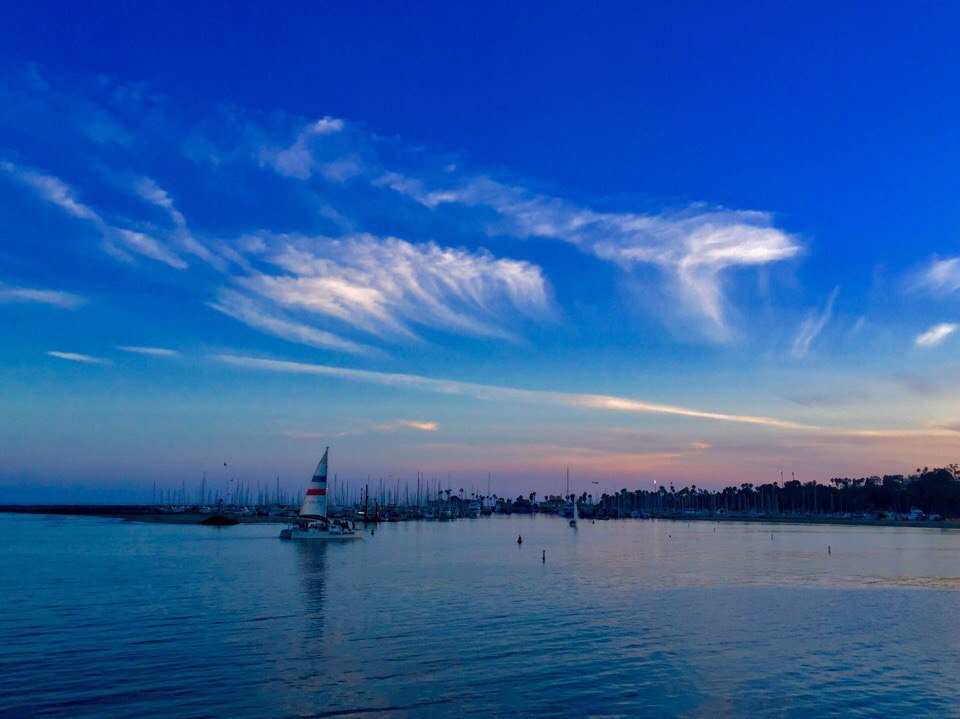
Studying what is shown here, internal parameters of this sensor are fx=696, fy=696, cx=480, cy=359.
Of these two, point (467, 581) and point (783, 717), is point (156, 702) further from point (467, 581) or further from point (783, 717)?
point (467, 581)

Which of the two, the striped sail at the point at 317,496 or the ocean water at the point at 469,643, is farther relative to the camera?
the striped sail at the point at 317,496

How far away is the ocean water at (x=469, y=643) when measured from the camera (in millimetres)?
29812

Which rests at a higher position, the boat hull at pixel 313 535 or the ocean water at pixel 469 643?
the ocean water at pixel 469 643

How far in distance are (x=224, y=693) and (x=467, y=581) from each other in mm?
45486

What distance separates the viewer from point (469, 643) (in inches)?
1618

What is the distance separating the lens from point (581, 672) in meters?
34.6

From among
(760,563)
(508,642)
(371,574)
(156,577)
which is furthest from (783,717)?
(760,563)

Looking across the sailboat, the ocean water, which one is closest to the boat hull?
the sailboat

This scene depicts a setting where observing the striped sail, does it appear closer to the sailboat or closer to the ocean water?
the sailboat

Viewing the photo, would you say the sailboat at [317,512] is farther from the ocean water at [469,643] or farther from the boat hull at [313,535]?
the ocean water at [469,643]

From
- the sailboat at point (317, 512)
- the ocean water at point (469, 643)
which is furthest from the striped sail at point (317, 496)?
the ocean water at point (469, 643)

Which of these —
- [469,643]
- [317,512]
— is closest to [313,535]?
[317,512]

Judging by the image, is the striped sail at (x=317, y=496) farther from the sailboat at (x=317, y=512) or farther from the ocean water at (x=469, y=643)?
the ocean water at (x=469, y=643)

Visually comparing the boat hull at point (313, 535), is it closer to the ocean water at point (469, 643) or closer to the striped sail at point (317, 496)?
the striped sail at point (317, 496)
